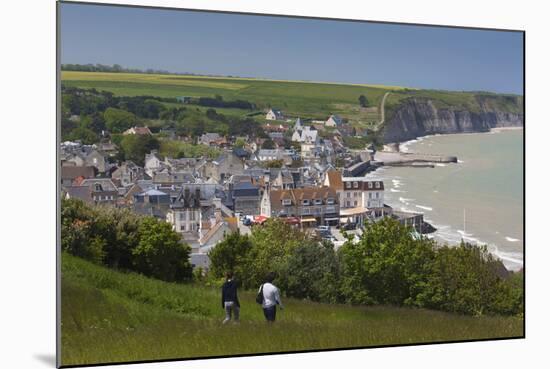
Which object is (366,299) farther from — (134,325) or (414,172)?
(134,325)

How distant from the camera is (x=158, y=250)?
494 inches

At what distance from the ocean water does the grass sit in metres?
1.23

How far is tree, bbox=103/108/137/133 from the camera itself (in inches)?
485

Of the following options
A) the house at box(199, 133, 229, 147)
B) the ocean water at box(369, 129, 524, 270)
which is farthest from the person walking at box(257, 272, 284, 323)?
the ocean water at box(369, 129, 524, 270)

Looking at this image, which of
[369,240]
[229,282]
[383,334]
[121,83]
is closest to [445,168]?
[369,240]

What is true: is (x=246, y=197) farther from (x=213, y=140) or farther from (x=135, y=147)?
(x=135, y=147)

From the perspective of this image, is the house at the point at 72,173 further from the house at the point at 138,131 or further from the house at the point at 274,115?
the house at the point at 274,115

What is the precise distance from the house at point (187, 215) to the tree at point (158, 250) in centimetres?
9

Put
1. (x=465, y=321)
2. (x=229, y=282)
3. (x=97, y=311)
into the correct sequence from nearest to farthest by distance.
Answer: (x=97, y=311) → (x=229, y=282) → (x=465, y=321)

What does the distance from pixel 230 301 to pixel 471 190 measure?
379 centimetres

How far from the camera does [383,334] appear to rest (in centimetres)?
1315

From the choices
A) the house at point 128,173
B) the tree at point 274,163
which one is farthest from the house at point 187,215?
the tree at point 274,163

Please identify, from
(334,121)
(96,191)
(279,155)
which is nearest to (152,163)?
(96,191)

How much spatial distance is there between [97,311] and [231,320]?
1.69 metres
